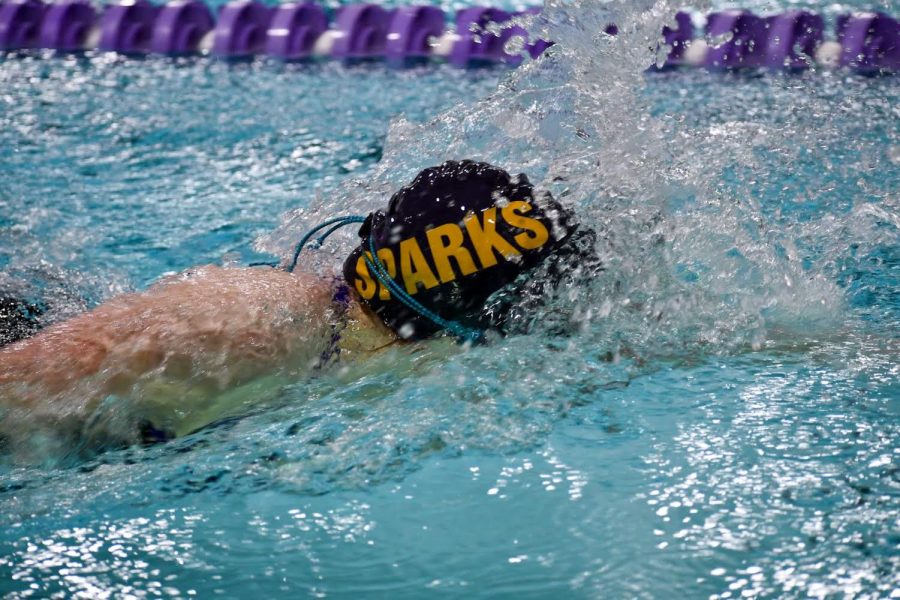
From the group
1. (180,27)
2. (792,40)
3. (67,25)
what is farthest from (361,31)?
(792,40)

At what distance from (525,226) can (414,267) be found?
229 mm

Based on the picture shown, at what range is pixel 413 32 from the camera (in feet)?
19.0

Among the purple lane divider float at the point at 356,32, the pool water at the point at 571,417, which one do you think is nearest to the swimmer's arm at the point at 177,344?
the pool water at the point at 571,417

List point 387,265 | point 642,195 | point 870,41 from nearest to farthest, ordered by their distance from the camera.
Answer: point 387,265 < point 642,195 < point 870,41

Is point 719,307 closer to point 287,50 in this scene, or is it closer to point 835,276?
point 835,276

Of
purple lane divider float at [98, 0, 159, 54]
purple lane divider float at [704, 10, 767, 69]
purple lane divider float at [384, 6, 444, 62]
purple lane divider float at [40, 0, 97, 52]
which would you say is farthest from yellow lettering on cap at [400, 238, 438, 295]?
purple lane divider float at [40, 0, 97, 52]

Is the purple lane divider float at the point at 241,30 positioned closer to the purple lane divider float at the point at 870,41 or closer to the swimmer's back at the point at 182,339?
the purple lane divider float at the point at 870,41

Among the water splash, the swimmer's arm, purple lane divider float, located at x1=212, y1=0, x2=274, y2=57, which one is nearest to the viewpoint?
the swimmer's arm

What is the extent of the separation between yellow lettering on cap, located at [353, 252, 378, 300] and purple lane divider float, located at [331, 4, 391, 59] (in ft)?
13.2

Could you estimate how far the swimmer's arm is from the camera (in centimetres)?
179

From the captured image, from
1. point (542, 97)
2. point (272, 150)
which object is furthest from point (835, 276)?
point (272, 150)

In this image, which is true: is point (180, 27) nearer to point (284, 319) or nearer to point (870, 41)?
point (870, 41)

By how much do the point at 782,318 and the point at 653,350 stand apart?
358 mm

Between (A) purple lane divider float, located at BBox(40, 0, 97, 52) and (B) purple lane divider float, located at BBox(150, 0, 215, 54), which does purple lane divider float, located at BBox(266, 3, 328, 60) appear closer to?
(B) purple lane divider float, located at BBox(150, 0, 215, 54)
